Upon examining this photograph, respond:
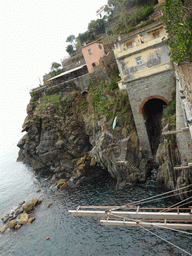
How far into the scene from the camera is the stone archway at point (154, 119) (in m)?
24.9

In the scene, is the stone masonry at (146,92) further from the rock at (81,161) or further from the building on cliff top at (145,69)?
the rock at (81,161)

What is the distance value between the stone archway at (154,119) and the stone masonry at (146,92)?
4.00 ft

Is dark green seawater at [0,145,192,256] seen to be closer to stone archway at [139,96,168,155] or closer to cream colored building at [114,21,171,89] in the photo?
stone archway at [139,96,168,155]

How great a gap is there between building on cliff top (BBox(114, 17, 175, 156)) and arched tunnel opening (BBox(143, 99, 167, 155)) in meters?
0.75

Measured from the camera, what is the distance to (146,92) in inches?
873

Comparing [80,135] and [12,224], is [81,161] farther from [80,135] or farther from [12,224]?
[12,224]

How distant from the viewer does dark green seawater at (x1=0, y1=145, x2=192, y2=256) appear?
14367mm

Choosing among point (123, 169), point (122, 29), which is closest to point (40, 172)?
point (123, 169)

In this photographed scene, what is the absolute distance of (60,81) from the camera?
40.9 m

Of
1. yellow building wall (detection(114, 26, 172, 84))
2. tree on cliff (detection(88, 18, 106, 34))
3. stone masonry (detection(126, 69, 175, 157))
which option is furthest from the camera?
tree on cliff (detection(88, 18, 106, 34))

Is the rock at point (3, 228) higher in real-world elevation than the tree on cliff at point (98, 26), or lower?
lower

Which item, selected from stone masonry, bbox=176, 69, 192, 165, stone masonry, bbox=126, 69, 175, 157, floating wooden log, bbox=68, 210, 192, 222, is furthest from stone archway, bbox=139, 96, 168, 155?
floating wooden log, bbox=68, 210, 192, 222

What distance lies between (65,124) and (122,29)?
30.3m

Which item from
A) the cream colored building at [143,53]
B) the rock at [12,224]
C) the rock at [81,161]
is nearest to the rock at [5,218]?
the rock at [12,224]
